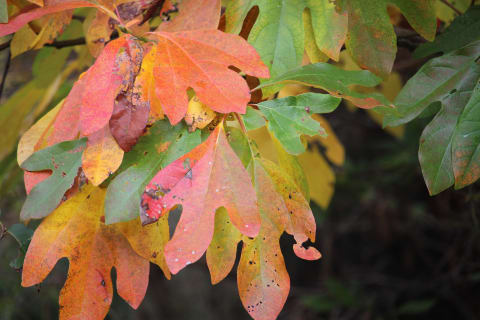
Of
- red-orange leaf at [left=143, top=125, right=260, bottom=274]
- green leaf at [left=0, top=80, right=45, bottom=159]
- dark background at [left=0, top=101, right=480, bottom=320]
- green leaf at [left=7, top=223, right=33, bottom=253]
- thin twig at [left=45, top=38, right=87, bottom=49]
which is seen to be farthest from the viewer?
dark background at [left=0, top=101, right=480, bottom=320]

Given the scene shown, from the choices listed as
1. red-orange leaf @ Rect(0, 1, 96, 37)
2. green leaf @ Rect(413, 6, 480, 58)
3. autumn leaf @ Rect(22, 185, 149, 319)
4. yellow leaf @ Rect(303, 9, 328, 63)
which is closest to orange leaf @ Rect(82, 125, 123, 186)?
autumn leaf @ Rect(22, 185, 149, 319)

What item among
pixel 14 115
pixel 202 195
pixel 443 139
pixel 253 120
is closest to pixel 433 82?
pixel 443 139

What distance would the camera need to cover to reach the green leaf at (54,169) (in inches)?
28.3

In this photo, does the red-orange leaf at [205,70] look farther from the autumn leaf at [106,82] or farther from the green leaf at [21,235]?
the green leaf at [21,235]

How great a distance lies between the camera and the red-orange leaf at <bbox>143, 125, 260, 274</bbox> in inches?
25.3

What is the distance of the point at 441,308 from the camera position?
8.30 ft

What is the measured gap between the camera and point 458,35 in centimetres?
91

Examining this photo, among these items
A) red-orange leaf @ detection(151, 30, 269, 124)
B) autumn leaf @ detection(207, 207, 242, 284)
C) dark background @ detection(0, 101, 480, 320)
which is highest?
red-orange leaf @ detection(151, 30, 269, 124)

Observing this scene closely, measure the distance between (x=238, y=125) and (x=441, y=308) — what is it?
226 centimetres

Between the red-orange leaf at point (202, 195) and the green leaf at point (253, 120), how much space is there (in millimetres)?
52

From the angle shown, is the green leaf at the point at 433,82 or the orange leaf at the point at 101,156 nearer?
the orange leaf at the point at 101,156

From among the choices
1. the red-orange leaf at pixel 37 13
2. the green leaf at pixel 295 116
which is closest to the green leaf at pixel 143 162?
the green leaf at pixel 295 116

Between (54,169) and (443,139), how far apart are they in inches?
26.2

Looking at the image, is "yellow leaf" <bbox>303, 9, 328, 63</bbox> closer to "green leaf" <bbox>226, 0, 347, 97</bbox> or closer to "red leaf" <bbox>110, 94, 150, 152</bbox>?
"green leaf" <bbox>226, 0, 347, 97</bbox>
